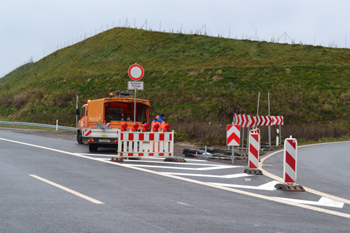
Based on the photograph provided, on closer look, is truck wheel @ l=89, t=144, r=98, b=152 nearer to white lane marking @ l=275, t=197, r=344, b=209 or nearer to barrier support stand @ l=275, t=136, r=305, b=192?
barrier support stand @ l=275, t=136, r=305, b=192

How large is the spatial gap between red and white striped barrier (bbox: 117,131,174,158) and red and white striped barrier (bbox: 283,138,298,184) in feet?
19.3

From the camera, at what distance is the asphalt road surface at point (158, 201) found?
5598mm

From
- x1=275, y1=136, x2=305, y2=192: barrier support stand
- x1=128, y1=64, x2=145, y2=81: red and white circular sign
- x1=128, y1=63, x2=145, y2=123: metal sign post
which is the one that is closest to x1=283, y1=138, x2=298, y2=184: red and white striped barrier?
x1=275, y1=136, x2=305, y2=192: barrier support stand

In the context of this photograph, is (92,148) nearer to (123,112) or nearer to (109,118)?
(109,118)

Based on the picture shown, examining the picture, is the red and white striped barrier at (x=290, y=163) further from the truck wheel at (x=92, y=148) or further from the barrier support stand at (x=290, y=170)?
the truck wheel at (x=92, y=148)

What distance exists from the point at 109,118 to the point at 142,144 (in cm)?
502

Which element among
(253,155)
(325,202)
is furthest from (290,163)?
(253,155)

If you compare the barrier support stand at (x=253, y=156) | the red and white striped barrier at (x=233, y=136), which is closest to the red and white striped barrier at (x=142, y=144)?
the red and white striped barrier at (x=233, y=136)

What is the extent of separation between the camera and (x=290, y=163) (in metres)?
9.62

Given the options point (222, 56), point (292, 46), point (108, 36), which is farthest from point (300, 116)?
point (108, 36)

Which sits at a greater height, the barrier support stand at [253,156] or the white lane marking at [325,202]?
the barrier support stand at [253,156]

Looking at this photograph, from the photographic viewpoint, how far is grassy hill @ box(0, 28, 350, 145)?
45594mm

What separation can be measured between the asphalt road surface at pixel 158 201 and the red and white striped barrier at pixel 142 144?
228cm

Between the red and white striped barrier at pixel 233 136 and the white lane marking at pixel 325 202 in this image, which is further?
the red and white striped barrier at pixel 233 136
